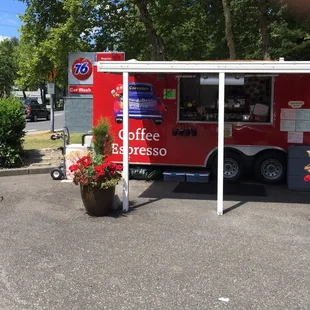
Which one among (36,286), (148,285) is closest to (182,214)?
(148,285)

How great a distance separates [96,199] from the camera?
6.36 metres

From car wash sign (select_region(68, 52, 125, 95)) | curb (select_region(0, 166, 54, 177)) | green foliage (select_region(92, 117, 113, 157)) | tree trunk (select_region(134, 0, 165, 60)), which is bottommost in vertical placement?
curb (select_region(0, 166, 54, 177))

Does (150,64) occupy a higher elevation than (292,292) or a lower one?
higher

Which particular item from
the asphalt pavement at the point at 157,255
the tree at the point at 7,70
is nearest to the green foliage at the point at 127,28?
the asphalt pavement at the point at 157,255

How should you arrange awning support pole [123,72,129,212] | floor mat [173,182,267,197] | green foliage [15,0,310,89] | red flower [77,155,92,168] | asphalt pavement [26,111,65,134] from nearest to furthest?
1. red flower [77,155,92,168]
2. awning support pole [123,72,129,212]
3. floor mat [173,182,267,197]
4. green foliage [15,0,310,89]
5. asphalt pavement [26,111,65,134]

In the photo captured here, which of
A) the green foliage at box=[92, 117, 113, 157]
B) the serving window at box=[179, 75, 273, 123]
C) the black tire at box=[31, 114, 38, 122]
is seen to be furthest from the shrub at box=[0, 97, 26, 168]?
the black tire at box=[31, 114, 38, 122]

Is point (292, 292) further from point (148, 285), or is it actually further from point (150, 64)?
point (150, 64)

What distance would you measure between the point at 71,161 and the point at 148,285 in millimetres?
5458

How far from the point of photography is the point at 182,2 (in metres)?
14.5

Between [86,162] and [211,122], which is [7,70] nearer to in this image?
[211,122]

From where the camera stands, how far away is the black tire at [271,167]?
9.01 meters

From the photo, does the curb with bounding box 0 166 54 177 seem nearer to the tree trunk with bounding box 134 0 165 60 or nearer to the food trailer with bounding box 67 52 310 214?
the food trailer with bounding box 67 52 310 214

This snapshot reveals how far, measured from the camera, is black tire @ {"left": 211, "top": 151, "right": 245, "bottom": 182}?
9133mm

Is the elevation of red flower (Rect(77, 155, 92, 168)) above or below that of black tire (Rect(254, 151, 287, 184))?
above
